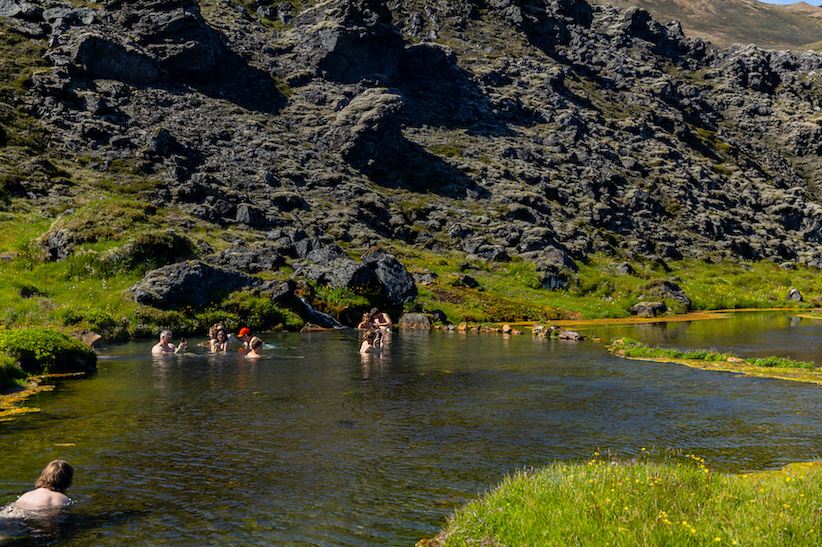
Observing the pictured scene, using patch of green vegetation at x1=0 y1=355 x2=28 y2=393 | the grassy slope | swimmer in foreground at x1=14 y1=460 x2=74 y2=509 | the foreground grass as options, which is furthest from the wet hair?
the grassy slope

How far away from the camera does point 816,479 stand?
32.1 ft

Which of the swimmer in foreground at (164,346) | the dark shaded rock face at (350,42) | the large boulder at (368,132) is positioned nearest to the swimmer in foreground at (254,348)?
the swimmer in foreground at (164,346)

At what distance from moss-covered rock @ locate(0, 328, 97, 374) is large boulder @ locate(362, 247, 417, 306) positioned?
37.4m

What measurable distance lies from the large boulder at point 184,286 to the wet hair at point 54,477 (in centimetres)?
3986

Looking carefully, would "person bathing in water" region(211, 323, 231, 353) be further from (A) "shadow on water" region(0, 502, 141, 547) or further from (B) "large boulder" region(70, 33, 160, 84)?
(B) "large boulder" region(70, 33, 160, 84)

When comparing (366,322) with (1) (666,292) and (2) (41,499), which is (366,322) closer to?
(2) (41,499)

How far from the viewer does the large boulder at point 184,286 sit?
48500 millimetres

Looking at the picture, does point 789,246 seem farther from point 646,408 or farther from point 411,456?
point 411,456

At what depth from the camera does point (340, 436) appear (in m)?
17.0

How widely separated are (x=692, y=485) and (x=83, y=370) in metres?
29.8

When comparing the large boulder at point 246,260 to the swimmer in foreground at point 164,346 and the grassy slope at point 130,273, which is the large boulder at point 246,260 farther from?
the swimmer in foreground at point 164,346

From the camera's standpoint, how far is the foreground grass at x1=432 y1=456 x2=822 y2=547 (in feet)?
25.3

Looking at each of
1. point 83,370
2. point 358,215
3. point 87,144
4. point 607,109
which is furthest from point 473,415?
point 607,109

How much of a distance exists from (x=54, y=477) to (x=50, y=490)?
0.83 feet
